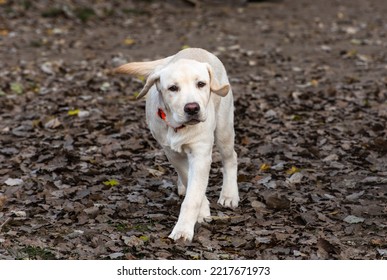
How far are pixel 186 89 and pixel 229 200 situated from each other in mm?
1447

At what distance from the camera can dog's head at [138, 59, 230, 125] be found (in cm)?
517

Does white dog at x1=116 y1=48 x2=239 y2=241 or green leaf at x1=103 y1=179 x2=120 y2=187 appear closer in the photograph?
white dog at x1=116 y1=48 x2=239 y2=241

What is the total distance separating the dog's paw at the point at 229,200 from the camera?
20.7ft

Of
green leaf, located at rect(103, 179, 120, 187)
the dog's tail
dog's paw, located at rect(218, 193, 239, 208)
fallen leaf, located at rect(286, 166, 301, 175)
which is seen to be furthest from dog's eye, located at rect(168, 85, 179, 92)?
fallen leaf, located at rect(286, 166, 301, 175)

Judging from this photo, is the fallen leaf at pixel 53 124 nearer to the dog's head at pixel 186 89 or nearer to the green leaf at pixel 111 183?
the green leaf at pixel 111 183

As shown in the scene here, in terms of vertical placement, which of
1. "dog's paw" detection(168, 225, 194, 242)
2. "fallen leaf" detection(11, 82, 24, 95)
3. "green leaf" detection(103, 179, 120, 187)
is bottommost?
"fallen leaf" detection(11, 82, 24, 95)

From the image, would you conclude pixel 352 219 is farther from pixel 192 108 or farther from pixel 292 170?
pixel 192 108

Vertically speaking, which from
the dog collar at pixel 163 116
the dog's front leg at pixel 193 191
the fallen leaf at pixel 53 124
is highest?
the dog collar at pixel 163 116

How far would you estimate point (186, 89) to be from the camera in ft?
17.2

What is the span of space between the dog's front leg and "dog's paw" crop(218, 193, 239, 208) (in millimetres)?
739

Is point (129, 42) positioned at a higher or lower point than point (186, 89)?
lower

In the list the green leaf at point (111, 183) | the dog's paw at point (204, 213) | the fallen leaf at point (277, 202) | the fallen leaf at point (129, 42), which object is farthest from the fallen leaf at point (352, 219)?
the fallen leaf at point (129, 42)

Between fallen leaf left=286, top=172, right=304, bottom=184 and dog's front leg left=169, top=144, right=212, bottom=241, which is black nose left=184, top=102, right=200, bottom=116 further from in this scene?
fallen leaf left=286, top=172, right=304, bottom=184

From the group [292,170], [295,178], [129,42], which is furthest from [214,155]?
[129,42]
